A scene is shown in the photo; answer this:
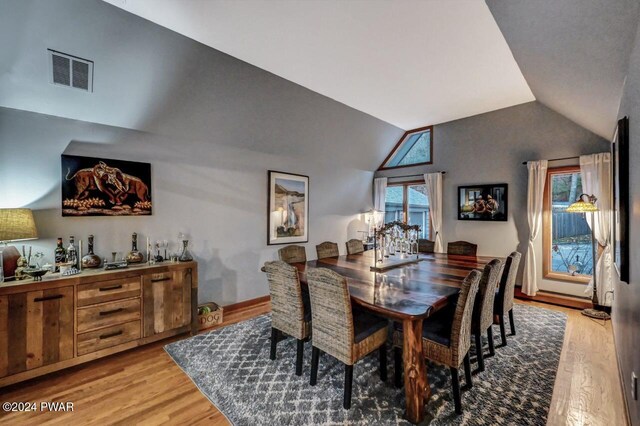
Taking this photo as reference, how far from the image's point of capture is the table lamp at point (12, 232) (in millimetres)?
2271

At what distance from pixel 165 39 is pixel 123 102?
870 millimetres

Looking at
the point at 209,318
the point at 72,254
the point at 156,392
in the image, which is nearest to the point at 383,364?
the point at 156,392

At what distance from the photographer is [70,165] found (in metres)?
2.87

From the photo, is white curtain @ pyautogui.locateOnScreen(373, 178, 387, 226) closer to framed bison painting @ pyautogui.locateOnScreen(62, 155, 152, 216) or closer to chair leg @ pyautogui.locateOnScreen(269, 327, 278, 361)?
chair leg @ pyautogui.locateOnScreen(269, 327, 278, 361)

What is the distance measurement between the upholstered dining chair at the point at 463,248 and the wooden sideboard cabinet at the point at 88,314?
11.8 ft

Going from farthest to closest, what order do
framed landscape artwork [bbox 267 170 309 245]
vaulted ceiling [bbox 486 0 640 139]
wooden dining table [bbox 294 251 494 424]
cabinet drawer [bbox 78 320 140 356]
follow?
framed landscape artwork [bbox 267 170 309 245] < cabinet drawer [bbox 78 320 140 356] < wooden dining table [bbox 294 251 494 424] < vaulted ceiling [bbox 486 0 640 139]

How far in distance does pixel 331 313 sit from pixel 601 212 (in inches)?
164

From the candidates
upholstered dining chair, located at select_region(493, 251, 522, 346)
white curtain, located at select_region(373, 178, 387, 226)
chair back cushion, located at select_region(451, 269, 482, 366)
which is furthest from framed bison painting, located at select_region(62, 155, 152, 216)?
white curtain, located at select_region(373, 178, 387, 226)

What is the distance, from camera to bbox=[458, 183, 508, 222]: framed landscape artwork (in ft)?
15.4

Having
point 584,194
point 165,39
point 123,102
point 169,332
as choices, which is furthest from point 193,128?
point 584,194

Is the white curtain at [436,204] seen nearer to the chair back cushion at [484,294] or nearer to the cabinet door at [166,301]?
the chair back cushion at [484,294]

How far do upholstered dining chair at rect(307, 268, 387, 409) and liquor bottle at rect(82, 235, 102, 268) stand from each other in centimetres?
236

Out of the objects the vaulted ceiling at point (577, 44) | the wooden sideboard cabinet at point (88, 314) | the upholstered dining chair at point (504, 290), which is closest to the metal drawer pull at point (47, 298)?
the wooden sideboard cabinet at point (88, 314)

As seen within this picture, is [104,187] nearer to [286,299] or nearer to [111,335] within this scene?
[111,335]
